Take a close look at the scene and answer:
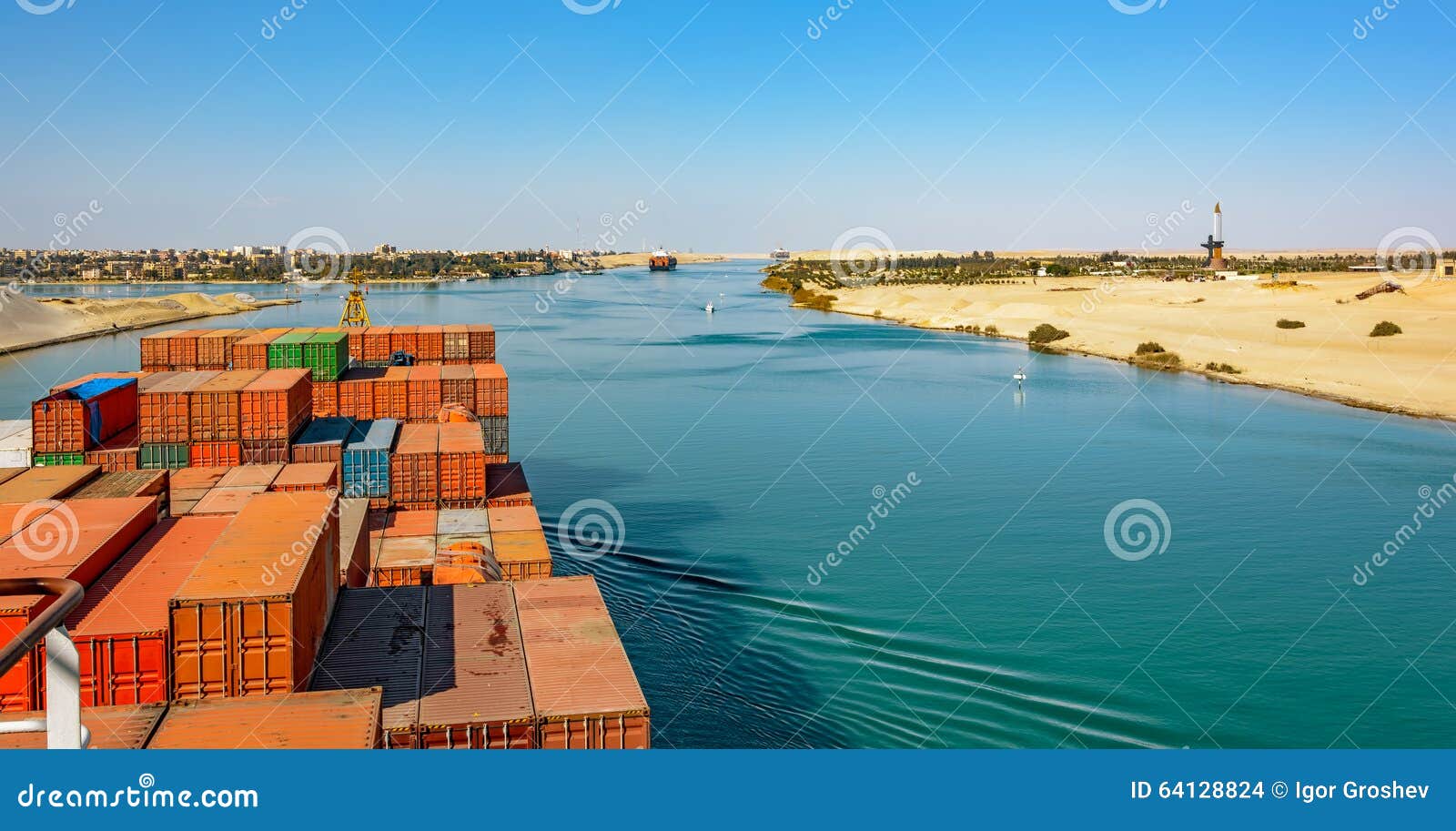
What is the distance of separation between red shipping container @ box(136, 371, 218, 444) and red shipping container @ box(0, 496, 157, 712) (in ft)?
28.3

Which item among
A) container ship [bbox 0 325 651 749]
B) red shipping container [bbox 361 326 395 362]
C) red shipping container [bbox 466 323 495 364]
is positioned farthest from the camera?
red shipping container [bbox 466 323 495 364]

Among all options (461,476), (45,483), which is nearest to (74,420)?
(45,483)

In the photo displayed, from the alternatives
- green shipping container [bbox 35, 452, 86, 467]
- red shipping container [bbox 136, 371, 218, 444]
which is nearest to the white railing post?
red shipping container [bbox 136, 371, 218, 444]

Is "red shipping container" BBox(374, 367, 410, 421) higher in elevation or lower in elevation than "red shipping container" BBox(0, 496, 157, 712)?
higher

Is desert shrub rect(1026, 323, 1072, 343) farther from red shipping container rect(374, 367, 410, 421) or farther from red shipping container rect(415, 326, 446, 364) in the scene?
red shipping container rect(374, 367, 410, 421)

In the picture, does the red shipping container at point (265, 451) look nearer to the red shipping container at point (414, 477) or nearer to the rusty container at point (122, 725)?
the red shipping container at point (414, 477)

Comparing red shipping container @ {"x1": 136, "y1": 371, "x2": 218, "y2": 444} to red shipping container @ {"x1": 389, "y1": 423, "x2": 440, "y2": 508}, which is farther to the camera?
red shipping container @ {"x1": 136, "y1": 371, "x2": 218, "y2": 444}

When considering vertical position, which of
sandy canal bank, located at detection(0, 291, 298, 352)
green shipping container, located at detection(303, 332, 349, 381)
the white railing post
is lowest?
the white railing post

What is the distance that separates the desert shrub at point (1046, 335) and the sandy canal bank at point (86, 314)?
8333 cm

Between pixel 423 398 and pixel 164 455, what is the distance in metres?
8.24

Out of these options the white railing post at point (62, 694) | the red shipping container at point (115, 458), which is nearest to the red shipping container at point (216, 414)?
the red shipping container at point (115, 458)

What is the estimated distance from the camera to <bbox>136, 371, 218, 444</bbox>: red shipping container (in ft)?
82.8
